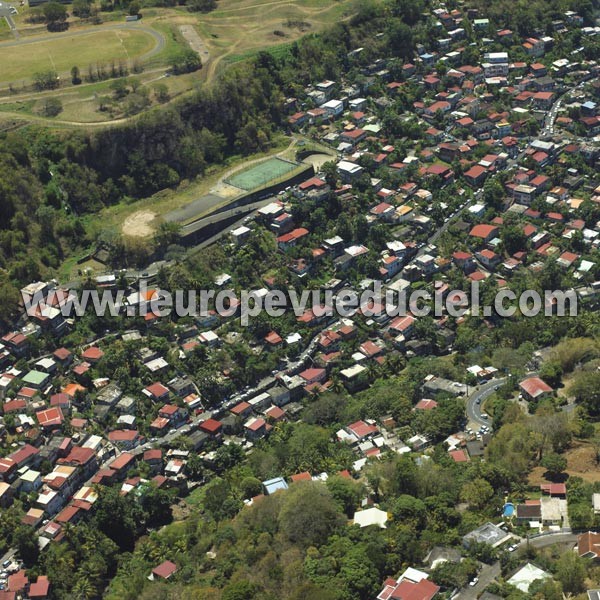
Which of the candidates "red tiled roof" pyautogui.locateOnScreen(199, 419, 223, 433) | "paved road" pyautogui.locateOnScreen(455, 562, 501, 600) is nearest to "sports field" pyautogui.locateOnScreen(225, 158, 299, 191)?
"red tiled roof" pyautogui.locateOnScreen(199, 419, 223, 433)

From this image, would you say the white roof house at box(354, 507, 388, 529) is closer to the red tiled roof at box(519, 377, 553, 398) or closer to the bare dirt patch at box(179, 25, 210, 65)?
the red tiled roof at box(519, 377, 553, 398)

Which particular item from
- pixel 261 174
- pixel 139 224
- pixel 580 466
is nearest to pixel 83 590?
pixel 580 466

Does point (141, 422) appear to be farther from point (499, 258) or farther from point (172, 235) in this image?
point (499, 258)

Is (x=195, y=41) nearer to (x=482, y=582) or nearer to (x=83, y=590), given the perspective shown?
(x=83, y=590)

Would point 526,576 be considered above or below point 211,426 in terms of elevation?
above

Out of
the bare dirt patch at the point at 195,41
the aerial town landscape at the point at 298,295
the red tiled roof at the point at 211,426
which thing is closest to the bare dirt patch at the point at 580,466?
the aerial town landscape at the point at 298,295

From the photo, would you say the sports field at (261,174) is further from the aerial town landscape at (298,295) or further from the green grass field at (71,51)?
the green grass field at (71,51)

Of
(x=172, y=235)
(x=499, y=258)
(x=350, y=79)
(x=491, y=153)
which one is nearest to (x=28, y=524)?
(x=172, y=235)

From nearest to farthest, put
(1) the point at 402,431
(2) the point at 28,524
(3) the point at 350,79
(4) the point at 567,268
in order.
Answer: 1. (2) the point at 28,524
2. (1) the point at 402,431
3. (4) the point at 567,268
4. (3) the point at 350,79
